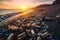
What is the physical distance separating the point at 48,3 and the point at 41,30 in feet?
1.06

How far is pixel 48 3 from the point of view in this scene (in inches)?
50.4

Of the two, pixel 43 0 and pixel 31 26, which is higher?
pixel 43 0

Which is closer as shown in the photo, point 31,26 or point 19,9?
point 31,26

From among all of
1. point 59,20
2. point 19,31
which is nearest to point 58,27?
point 59,20

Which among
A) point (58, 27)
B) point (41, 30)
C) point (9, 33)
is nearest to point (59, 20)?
point (58, 27)

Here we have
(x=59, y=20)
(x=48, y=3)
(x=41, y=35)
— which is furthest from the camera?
(x=48, y=3)

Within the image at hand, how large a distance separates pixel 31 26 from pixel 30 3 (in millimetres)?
253

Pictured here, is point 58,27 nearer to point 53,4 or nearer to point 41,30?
point 41,30

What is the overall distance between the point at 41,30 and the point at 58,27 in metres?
0.15

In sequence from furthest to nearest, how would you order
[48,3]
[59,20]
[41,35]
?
1. [48,3]
2. [59,20]
3. [41,35]

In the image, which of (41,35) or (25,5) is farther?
(25,5)

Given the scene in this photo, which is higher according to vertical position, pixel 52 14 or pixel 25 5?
pixel 25 5

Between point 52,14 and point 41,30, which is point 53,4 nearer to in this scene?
point 52,14

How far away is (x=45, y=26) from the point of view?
112 cm
